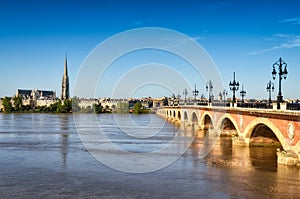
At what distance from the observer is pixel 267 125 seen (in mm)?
24891

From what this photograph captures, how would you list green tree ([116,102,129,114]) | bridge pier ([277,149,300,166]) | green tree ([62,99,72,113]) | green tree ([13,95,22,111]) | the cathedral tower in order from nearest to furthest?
bridge pier ([277,149,300,166]) < green tree ([62,99,72,113]) < green tree ([13,95,22,111]) < green tree ([116,102,129,114]) < the cathedral tower

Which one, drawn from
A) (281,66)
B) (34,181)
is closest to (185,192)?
(34,181)

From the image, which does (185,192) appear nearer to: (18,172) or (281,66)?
(18,172)

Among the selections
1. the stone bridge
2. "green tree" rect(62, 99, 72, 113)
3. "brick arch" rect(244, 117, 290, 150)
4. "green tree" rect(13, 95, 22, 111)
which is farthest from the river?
"green tree" rect(13, 95, 22, 111)

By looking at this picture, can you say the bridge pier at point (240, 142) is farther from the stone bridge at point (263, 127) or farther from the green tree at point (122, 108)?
the green tree at point (122, 108)

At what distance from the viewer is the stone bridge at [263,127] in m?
20.9

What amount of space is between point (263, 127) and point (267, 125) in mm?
4241

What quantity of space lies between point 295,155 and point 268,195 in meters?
6.26

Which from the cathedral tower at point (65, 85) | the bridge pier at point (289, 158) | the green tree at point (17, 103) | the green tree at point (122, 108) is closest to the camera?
the bridge pier at point (289, 158)

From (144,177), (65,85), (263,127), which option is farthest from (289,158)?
(65,85)

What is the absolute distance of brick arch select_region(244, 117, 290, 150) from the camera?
22172 millimetres

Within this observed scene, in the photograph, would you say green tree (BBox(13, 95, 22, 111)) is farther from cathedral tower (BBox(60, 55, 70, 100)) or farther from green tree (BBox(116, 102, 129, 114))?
green tree (BBox(116, 102, 129, 114))

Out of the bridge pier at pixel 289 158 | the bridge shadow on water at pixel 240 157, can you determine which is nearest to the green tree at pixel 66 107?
the bridge shadow on water at pixel 240 157

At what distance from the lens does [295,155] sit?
2106 cm
